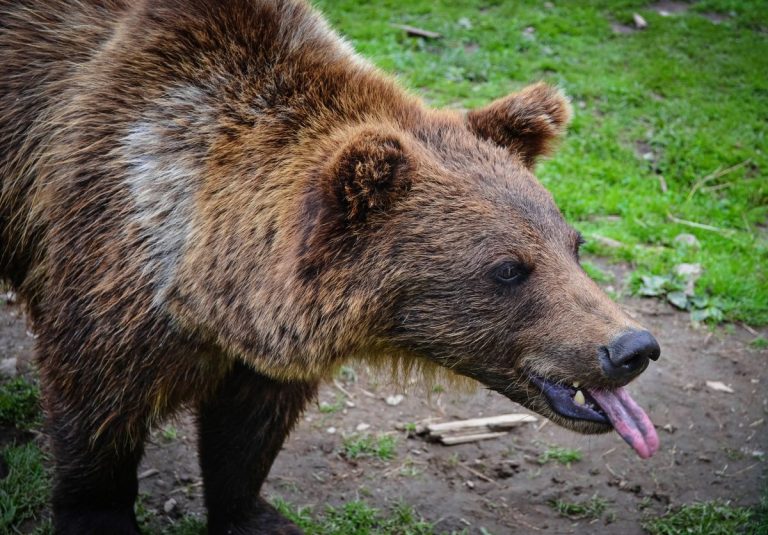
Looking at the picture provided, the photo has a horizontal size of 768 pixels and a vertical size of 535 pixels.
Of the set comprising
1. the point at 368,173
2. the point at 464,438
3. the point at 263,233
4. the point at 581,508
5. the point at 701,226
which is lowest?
the point at 464,438

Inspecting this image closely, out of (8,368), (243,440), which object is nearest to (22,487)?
(8,368)

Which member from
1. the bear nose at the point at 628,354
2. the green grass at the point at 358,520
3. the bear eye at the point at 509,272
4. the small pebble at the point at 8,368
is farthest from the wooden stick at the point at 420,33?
the bear nose at the point at 628,354

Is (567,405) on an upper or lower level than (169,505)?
upper

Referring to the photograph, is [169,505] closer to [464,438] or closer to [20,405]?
[20,405]

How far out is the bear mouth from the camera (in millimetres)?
3830

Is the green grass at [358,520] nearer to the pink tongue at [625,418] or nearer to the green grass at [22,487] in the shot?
the green grass at [22,487]

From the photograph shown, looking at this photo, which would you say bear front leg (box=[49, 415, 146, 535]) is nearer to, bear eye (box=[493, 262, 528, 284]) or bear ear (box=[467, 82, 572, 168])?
bear eye (box=[493, 262, 528, 284])

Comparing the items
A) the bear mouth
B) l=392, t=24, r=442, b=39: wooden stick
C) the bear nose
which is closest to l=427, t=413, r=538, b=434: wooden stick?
the bear mouth

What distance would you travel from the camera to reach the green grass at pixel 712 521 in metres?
5.44

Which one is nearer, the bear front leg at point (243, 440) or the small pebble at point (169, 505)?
the bear front leg at point (243, 440)

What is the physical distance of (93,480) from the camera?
4.47 meters

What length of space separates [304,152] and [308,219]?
364 millimetres

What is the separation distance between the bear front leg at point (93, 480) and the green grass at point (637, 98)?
4.87m

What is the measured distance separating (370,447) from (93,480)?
2153 mm
